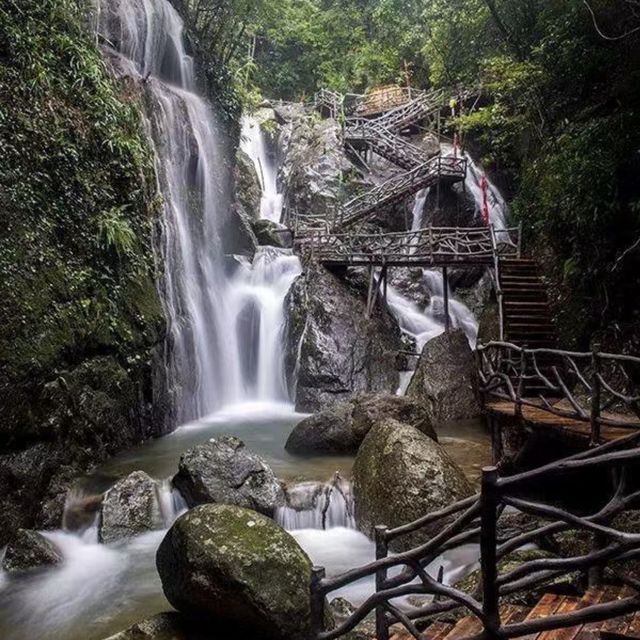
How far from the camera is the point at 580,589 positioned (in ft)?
11.5

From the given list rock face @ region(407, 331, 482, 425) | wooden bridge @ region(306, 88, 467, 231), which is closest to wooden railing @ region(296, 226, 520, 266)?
rock face @ region(407, 331, 482, 425)

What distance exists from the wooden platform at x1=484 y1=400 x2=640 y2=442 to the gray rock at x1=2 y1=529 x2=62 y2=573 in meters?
5.97

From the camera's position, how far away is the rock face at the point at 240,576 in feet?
14.7

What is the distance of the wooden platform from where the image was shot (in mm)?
5892

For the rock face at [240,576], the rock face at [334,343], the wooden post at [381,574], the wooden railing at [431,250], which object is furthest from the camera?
the wooden railing at [431,250]

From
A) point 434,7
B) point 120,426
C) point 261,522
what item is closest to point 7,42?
point 120,426

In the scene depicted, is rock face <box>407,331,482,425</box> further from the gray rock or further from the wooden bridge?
the wooden bridge

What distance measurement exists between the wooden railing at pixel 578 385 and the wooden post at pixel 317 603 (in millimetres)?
3562

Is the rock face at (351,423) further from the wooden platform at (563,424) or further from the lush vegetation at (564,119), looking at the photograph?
the lush vegetation at (564,119)

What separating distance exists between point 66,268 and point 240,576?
635 cm

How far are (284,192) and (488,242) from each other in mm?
14503

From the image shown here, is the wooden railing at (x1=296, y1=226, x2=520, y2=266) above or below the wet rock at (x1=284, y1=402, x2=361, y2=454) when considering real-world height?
above

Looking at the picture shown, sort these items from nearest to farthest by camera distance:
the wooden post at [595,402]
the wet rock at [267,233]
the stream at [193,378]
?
the wooden post at [595,402], the stream at [193,378], the wet rock at [267,233]

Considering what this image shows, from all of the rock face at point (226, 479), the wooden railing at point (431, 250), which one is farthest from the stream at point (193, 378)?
the wooden railing at point (431, 250)
